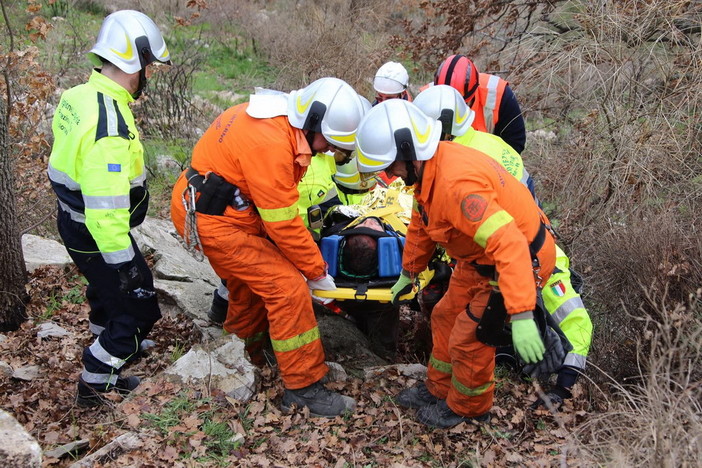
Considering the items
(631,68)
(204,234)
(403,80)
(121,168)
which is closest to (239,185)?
(204,234)

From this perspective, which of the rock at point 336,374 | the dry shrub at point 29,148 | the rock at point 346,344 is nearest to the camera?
the rock at point 336,374

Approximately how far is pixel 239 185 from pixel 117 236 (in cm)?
73

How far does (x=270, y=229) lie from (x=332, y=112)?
0.75 metres

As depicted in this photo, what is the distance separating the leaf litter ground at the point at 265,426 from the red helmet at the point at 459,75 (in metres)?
2.17

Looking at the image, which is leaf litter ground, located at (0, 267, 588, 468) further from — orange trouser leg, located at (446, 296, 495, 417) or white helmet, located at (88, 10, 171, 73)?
white helmet, located at (88, 10, 171, 73)

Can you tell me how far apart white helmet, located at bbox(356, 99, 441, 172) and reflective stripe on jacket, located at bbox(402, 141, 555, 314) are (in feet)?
0.31

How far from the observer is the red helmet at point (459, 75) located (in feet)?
15.6

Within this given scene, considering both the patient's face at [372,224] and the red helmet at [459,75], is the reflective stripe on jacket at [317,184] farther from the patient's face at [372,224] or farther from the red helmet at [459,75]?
the red helmet at [459,75]

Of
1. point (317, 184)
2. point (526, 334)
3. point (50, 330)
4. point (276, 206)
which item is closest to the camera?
point (526, 334)

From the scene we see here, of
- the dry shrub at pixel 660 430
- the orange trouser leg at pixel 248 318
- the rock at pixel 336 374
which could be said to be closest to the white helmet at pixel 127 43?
the orange trouser leg at pixel 248 318

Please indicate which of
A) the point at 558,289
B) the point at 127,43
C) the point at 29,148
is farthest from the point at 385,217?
the point at 29,148

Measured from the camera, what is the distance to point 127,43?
3.48m

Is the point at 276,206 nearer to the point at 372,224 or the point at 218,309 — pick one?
the point at 372,224

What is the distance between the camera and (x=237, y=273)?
3.73 m
